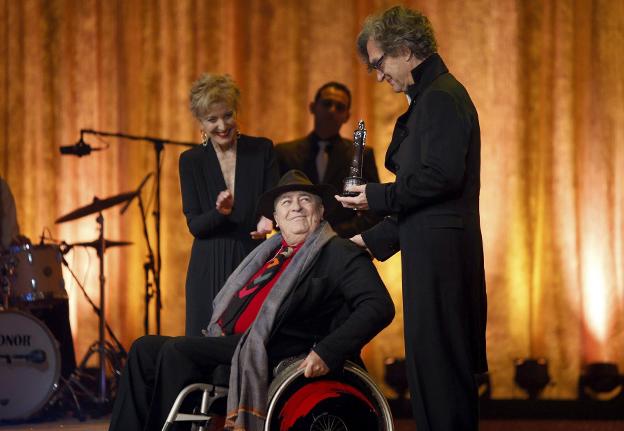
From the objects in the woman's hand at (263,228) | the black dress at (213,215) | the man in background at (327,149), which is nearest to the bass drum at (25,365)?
the man in background at (327,149)

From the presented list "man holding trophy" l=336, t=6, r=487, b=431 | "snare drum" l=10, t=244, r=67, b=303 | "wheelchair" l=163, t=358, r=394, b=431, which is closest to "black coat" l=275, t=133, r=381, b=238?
"snare drum" l=10, t=244, r=67, b=303

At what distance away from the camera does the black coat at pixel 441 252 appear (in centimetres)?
275

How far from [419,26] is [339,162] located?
6.68ft

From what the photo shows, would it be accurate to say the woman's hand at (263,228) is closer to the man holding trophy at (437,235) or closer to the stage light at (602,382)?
Result: the man holding trophy at (437,235)

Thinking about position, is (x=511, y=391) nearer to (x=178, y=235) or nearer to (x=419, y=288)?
(x=178, y=235)

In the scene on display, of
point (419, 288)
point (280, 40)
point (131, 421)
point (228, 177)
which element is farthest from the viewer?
point (280, 40)

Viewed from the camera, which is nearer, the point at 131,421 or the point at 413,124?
the point at 413,124

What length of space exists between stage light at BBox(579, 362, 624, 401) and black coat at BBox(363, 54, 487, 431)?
3.07m

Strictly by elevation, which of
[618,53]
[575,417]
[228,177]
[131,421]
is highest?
[618,53]

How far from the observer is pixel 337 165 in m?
4.91

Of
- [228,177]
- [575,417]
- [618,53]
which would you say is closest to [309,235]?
[228,177]

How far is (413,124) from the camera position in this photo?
9.40ft

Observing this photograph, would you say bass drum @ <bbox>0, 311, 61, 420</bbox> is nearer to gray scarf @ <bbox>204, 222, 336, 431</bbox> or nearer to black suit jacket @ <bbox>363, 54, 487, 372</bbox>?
gray scarf @ <bbox>204, 222, 336, 431</bbox>

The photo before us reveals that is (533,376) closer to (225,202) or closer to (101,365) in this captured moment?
(101,365)
